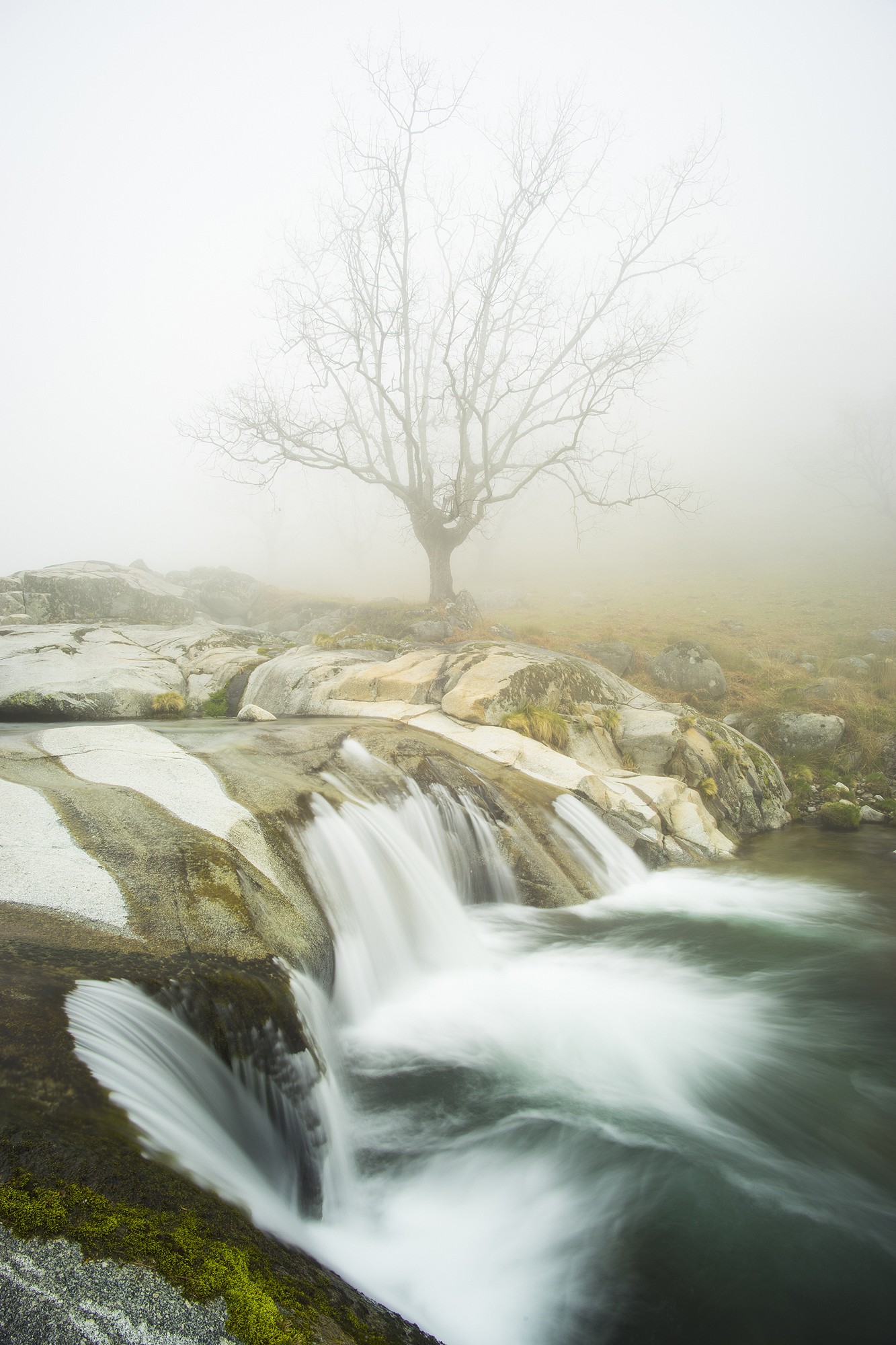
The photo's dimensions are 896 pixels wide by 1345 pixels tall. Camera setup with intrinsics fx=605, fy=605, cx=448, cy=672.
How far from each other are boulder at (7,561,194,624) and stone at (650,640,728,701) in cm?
1498

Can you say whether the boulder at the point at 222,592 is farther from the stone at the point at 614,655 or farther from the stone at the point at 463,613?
the stone at the point at 614,655

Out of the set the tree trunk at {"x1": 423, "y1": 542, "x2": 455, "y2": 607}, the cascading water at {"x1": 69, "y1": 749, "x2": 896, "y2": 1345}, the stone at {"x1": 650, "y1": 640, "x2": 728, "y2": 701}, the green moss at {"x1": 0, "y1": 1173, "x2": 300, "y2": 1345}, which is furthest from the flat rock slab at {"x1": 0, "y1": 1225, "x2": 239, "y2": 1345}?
the tree trunk at {"x1": 423, "y1": 542, "x2": 455, "y2": 607}

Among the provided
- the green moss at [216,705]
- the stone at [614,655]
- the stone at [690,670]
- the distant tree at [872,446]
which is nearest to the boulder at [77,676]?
the green moss at [216,705]

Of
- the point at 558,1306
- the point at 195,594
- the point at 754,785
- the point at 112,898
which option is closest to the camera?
the point at 558,1306

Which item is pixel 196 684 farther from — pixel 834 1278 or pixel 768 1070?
pixel 834 1278

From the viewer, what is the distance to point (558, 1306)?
3.10 metres

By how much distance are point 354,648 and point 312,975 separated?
9.77m

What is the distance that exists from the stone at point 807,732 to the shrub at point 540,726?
551 cm

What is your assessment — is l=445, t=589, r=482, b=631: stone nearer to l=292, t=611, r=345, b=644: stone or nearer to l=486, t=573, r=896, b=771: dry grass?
l=486, t=573, r=896, b=771: dry grass

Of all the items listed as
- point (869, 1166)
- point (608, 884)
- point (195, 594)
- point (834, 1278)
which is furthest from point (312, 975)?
point (195, 594)

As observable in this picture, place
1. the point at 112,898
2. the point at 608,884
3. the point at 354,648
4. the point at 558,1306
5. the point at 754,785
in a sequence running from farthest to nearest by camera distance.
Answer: the point at 354,648, the point at 754,785, the point at 608,884, the point at 112,898, the point at 558,1306

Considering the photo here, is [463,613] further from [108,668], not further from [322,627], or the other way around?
[108,668]

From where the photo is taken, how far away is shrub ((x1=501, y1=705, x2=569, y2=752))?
10570 millimetres

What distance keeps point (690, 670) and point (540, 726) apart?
6595 mm
